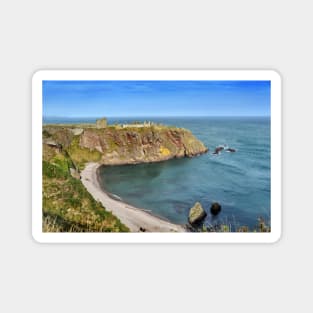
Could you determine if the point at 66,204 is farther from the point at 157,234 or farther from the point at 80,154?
the point at 157,234

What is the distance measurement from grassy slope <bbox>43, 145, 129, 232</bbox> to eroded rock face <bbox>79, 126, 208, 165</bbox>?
0.89 ft

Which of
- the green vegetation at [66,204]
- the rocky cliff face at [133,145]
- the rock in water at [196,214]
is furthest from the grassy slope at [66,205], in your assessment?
the rock in water at [196,214]

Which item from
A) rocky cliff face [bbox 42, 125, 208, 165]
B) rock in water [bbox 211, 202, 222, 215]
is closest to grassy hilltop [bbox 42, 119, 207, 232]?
rocky cliff face [bbox 42, 125, 208, 165]

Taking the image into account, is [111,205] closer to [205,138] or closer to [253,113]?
[205,138]

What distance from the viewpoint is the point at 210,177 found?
3.79m

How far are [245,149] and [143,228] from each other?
3.13 feet

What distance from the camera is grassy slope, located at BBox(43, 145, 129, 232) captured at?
3633 mm

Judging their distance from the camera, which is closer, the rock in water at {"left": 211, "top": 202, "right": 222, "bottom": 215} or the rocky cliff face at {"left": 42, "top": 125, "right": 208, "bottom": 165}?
the rock in water at {"left": 211, "top": 202, "right": 222, "bottom": 215}

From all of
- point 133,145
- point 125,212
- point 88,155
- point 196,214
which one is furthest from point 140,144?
point 196,214

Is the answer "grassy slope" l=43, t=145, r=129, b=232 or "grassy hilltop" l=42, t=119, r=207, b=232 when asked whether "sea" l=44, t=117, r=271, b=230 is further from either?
"grassy slope" l=43, t=145, r=129, b=232

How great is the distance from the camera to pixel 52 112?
3656mm

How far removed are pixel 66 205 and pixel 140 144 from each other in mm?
743

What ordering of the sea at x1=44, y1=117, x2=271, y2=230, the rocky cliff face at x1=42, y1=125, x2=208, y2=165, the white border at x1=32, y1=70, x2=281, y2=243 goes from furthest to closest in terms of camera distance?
the rocky cliff face at x1=42, y1=125, x2=208, y2=165 → the sea at x1=44, y1=117, x2=271, y2=230 → the white border at x1=32, y1=70, x2=281, y2=243
